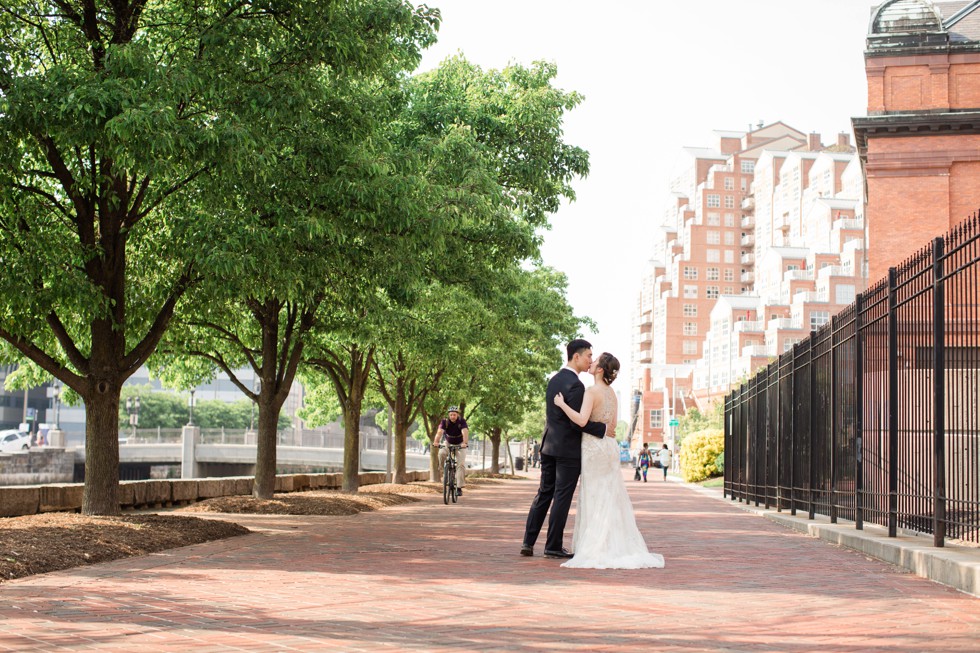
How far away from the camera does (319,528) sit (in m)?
15.3

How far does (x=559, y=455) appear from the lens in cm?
1147

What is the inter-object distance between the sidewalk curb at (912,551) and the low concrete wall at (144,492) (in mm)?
10563

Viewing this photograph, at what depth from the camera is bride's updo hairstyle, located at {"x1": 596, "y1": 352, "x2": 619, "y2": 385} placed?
11453 millimetres

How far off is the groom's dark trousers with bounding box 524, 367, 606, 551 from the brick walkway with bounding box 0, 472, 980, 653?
1.35 feet

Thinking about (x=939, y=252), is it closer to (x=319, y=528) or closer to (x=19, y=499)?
(x=319, y=528)

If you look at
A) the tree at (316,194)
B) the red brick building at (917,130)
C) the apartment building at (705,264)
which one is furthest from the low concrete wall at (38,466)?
the apartment building at (705,264)

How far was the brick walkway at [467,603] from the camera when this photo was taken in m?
6.15

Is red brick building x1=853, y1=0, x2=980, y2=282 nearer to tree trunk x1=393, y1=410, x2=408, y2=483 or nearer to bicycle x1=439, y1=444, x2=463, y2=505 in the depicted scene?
tree trunk x1=393, y1=410, x2=408, y2=483

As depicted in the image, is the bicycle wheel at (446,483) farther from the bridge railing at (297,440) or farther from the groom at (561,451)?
the bridge railing at (297,440)

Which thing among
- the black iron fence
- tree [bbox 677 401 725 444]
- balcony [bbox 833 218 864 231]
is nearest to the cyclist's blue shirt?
the black iron fence

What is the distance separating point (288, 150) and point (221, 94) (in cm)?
149

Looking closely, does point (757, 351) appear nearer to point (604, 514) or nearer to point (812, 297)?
point (812, 297)

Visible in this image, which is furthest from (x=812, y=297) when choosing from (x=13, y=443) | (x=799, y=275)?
(x=13, y=443)

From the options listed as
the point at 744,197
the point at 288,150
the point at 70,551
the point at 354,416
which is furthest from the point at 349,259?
the point at 744,197
